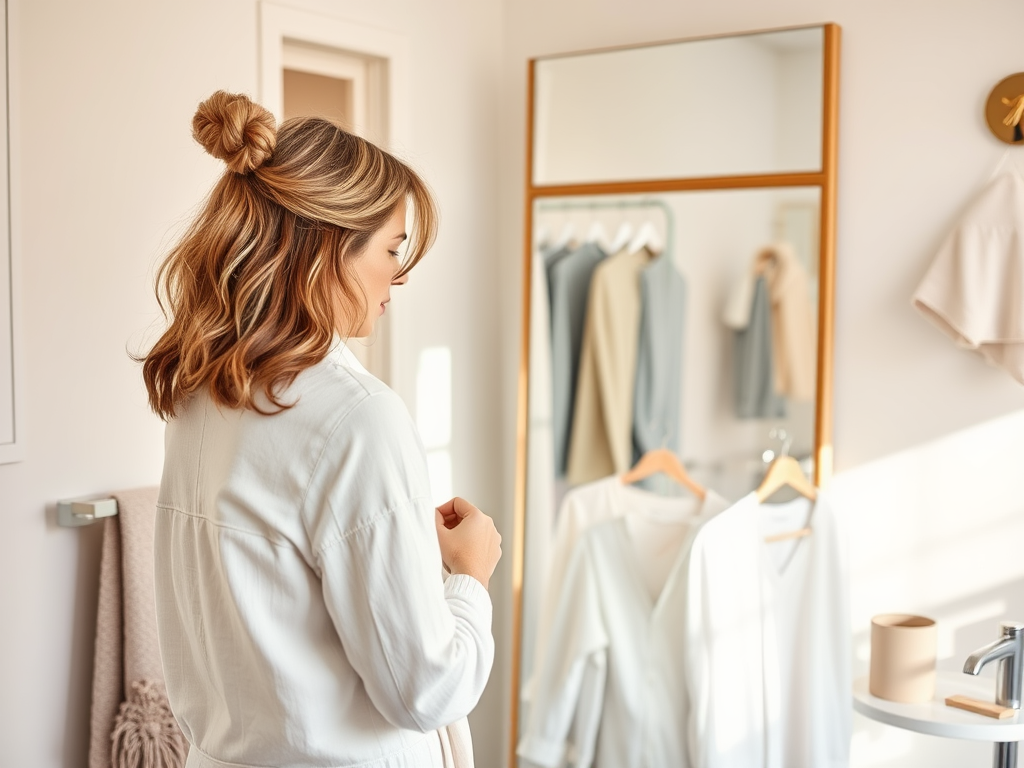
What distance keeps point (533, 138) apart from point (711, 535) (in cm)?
105

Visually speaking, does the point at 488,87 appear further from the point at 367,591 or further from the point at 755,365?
the point at 367,591

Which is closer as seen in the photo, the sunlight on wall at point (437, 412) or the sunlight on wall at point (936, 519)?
the sunlight on wall at point (936, 519)

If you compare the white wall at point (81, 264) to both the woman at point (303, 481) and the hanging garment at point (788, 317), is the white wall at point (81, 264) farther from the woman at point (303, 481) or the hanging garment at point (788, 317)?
the hanging garment at point (788, 317)

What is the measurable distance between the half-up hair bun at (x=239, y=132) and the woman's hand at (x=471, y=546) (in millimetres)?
410

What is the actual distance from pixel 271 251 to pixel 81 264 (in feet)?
2.83

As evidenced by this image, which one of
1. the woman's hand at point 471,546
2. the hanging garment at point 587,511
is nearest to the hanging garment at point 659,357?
the hanging garment at point 587,511

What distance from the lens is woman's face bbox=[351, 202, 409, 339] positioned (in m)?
1.04

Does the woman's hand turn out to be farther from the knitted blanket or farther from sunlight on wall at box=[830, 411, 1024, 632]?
sunlight on wall at box=[830, 411, 1024, 632]

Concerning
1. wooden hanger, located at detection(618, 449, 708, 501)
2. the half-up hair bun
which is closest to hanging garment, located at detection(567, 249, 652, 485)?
wooden hanger, located at detection(618, 449, 708, 501)

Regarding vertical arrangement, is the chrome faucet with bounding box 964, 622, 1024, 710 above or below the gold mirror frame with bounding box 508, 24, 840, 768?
below

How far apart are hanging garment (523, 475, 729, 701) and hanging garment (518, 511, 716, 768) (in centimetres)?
3

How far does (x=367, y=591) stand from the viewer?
93 cm

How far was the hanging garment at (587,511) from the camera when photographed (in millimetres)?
2256

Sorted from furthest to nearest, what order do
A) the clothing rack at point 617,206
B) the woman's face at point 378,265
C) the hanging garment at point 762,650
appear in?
the clothing rack at point 617,206, the hanging garment at point 762,650, the woman's face at point 378,265
